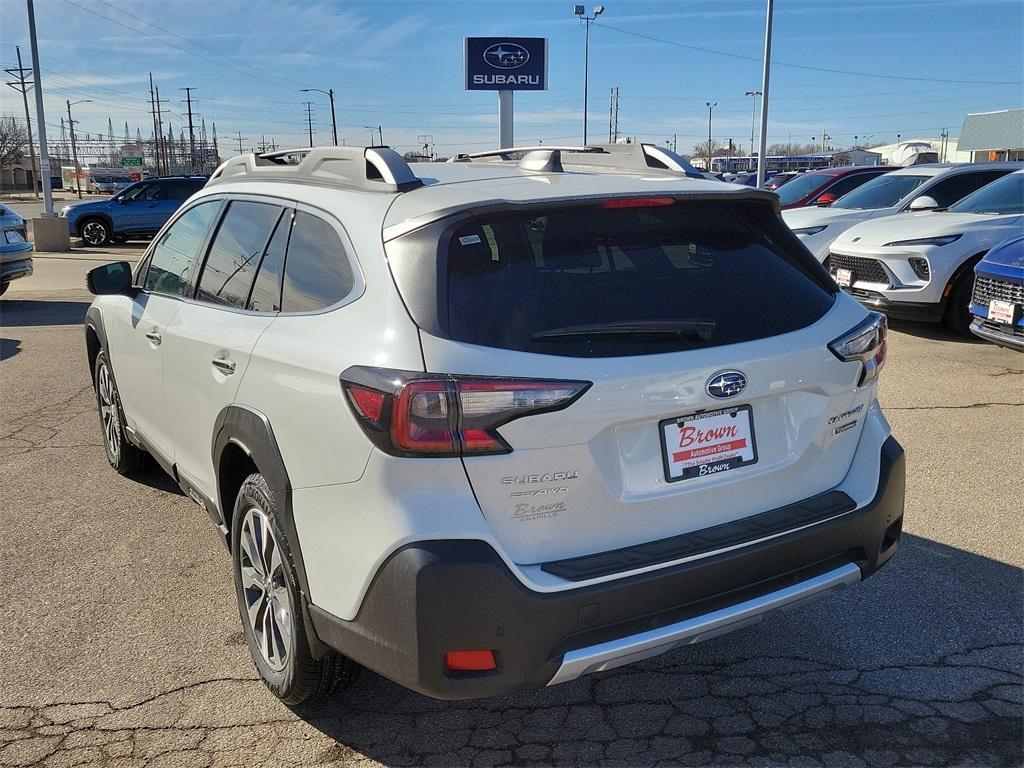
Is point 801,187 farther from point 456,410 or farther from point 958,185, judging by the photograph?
point 456,410

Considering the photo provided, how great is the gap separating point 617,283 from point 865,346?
92 centimetres

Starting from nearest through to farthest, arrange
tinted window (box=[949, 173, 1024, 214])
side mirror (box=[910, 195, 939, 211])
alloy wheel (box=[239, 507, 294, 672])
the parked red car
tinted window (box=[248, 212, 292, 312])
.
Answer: alloy wheel (box=[239, 507, 294, 672]) < tinted window (box=[248, 212, 292, 312]) < tinted window (box=[949, 173, 1024, 214]) < side mirror (box=[910, 195, 939, 211]) < the parked red car

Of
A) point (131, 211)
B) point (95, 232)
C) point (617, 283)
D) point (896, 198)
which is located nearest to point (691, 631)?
point (617, 283)

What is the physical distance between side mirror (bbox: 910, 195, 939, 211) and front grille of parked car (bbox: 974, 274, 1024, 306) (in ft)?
10.1

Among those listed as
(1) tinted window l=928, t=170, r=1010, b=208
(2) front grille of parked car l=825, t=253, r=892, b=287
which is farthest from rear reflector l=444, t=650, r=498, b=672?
(1) tinted window l=928, t=170, r=1010, b=208

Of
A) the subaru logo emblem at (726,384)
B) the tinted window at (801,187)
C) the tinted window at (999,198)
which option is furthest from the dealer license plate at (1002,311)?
the tinted window at (801,187)

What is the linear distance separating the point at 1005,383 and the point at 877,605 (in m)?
4.41

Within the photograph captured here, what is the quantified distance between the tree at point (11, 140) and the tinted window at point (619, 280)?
4101 inches

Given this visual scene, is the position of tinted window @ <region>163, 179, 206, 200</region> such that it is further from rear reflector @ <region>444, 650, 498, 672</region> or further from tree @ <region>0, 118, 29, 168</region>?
tree @ <region>0, 118, 29, 168</region>

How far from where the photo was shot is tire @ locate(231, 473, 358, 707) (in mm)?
2838

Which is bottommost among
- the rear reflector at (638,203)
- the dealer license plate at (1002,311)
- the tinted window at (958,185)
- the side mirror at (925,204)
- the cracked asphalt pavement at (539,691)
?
the cracked asphalt pavement at (539,691)

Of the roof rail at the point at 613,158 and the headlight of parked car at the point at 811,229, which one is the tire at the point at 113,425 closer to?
the roof rail at the point at 613,158

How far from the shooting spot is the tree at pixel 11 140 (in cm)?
9269

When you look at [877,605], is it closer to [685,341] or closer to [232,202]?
[685,341]
